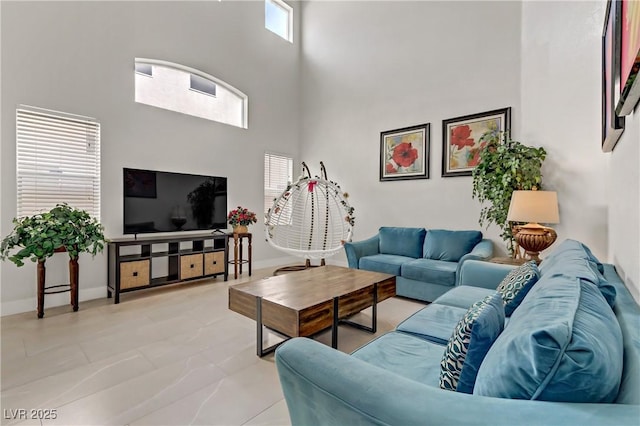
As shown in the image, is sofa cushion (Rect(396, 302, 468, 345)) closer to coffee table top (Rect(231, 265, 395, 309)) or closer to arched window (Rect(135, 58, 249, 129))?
coffee table top (Rect(231, 265, 395, 309))

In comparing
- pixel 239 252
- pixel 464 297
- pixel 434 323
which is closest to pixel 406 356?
pixel 434 323

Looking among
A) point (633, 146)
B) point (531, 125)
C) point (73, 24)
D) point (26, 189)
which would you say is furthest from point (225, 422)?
point (73, 24)

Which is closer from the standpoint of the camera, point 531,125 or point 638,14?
point 638,14

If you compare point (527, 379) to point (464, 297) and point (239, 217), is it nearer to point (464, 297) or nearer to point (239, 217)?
point (464, 297)

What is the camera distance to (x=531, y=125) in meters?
3.31

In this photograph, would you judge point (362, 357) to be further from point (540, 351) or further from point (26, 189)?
point (26, 189)

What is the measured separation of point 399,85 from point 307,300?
3842mm

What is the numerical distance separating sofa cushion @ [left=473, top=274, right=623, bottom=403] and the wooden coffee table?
132 centimetres

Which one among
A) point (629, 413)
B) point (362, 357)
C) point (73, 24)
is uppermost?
point (73, 24)

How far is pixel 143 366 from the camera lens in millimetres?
2076

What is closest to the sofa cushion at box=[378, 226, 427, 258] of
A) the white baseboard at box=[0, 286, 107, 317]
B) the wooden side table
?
the wooden side table

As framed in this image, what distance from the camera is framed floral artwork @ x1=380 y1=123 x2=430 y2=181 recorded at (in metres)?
4.39

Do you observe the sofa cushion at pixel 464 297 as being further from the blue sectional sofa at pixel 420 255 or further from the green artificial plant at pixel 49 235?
the green artificial plant at pixel 49 235

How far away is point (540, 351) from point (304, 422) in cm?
70
